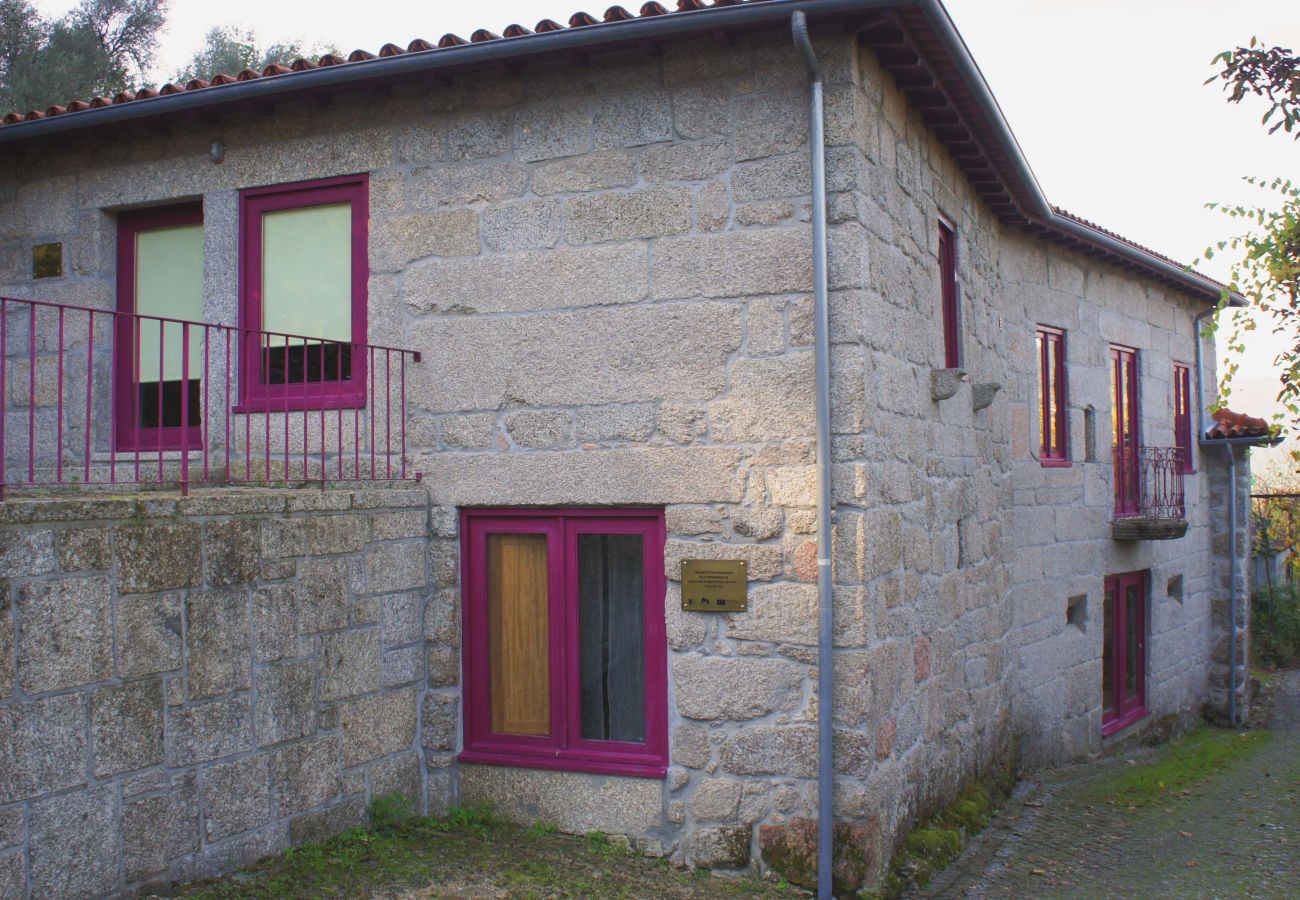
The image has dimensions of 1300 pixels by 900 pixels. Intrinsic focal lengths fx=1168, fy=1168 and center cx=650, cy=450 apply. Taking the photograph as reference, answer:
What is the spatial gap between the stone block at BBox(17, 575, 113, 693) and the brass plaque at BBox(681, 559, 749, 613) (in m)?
2.53

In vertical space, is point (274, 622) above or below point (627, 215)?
below

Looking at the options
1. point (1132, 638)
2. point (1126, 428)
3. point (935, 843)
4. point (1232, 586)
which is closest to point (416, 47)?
point (935, 843)

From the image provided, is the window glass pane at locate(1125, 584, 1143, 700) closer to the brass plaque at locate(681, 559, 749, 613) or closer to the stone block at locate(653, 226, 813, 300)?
the brass plaque at locate(681, 559, 749, 613)

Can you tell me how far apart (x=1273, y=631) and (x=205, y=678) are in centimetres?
1552

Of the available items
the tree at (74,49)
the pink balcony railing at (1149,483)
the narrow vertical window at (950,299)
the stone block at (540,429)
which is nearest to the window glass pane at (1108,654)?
the pink balcony railing at (1149,483)

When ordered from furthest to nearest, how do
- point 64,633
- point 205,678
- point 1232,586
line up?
point 1232,586, point 205,678, point 64,633

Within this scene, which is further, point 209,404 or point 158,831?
point 209,404

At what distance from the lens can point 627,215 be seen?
19.1ft

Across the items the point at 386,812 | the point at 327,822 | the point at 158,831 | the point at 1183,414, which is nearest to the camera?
the point at 158,831

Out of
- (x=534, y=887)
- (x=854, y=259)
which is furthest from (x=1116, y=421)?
(x=534, y=887)

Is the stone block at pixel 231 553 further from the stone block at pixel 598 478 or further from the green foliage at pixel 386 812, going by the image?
the green foliage at pixel 386 812

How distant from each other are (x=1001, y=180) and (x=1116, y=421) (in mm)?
4231

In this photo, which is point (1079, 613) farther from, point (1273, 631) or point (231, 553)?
point (231, 553)

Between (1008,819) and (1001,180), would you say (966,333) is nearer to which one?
(1001,180)
